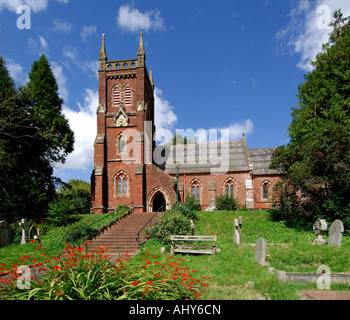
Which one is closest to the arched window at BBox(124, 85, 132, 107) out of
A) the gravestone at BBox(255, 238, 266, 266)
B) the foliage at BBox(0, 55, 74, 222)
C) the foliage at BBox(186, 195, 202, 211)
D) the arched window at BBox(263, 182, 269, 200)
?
the foliage at BBox(0, 55, 74, 222)

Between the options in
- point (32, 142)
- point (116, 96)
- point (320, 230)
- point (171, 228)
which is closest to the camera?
point (320, 230)

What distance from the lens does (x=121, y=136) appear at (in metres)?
26.2

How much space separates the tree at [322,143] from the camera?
50.2ft

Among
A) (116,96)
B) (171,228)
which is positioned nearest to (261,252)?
(171,228)

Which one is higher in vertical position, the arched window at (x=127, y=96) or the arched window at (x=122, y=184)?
the arched window at (x=127, y=96)

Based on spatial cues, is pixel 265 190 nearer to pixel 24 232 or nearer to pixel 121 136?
pixel 121 136

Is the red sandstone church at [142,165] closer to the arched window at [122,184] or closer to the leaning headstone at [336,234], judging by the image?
the arched window at [122,184]

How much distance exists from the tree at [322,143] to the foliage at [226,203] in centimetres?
769

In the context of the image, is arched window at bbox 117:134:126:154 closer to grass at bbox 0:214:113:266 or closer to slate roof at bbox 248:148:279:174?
grass at bbox 0:214:113:266

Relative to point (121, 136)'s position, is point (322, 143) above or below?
below

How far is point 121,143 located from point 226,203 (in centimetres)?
1301

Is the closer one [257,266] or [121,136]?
[257,266]

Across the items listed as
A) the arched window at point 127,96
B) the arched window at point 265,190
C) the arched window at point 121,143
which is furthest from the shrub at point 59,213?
the arched window at point 265,190
